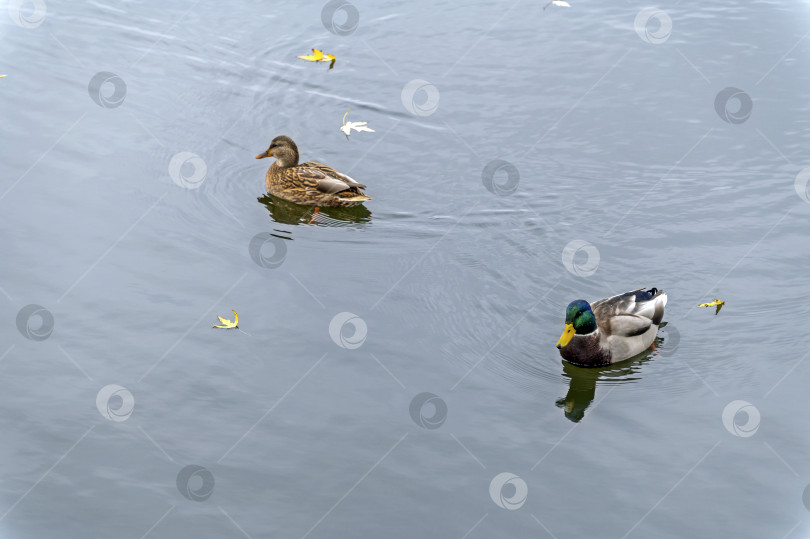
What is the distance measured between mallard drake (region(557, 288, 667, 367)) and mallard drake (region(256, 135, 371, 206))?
127 inches

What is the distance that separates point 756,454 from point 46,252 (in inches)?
298

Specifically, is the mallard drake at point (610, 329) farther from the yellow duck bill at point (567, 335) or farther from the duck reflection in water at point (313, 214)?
the duck reflection in water at point (313, 214)

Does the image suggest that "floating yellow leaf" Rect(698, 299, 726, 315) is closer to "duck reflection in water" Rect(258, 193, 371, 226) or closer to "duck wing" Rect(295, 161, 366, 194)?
"duck reflection in water" Rect(258, 193, 371, 226)

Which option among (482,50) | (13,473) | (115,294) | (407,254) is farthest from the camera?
(482,50)

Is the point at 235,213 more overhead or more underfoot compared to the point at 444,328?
more overhead

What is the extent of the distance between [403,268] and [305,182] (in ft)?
6.38

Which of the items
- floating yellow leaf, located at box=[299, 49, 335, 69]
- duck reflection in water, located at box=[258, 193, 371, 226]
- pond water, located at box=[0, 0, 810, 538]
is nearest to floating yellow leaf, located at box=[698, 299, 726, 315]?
pond water, located at box=[0, 0, 810, 538]

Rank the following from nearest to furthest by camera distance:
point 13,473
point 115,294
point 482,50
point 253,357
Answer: point 13,473 → point 253,357 → point 115,294 → point 482,50

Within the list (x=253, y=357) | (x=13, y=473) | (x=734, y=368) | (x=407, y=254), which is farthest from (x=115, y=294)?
(x=734, y=368)

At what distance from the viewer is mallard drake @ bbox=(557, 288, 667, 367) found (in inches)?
368

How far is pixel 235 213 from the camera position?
37.8 feet

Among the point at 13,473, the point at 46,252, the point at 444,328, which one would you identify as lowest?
the point at 13,473

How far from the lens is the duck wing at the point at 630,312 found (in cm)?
945

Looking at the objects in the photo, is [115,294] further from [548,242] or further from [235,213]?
[548,242]
